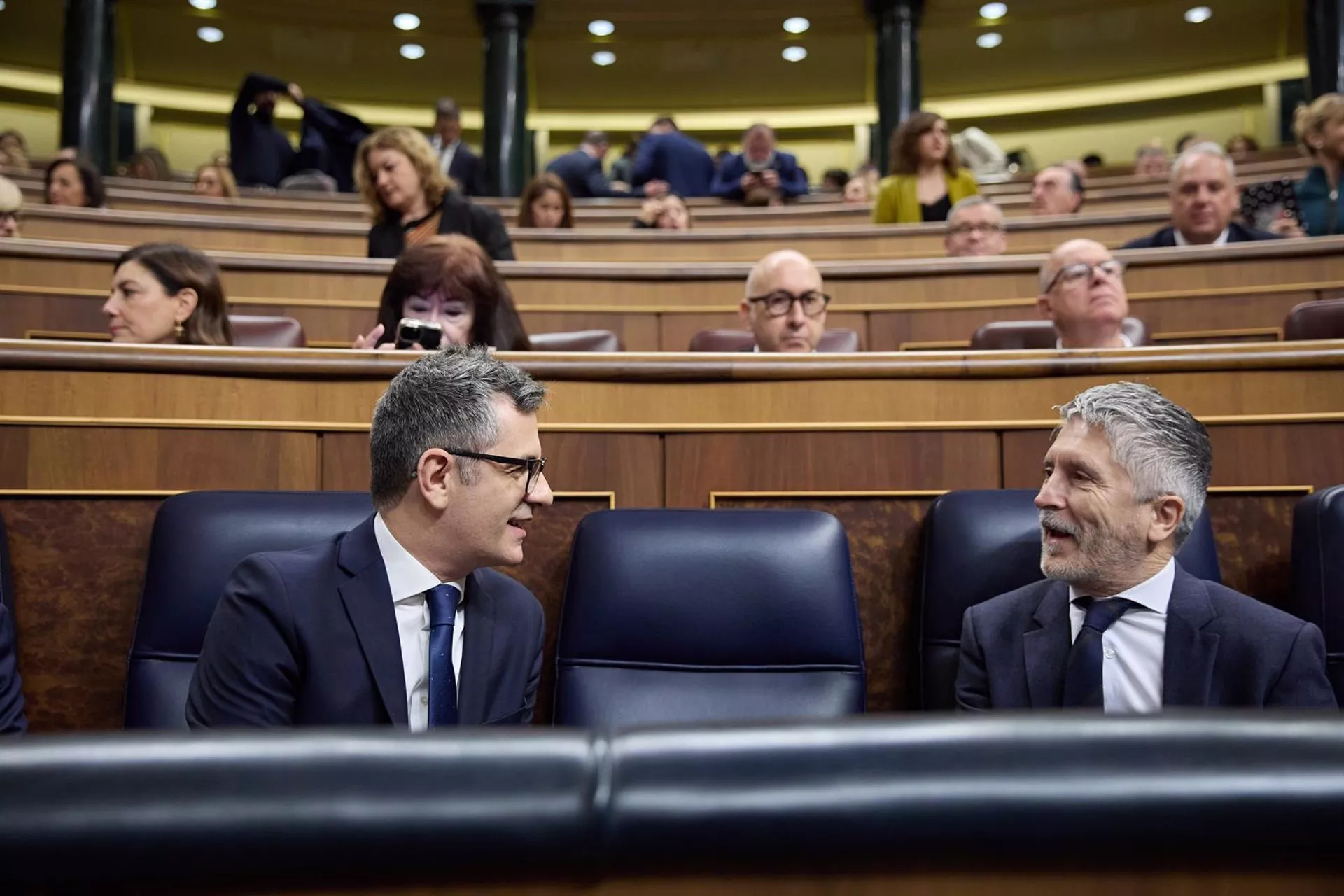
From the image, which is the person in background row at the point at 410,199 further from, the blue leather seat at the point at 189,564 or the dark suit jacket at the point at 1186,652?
the dark suit jacket at the point at 1186,652

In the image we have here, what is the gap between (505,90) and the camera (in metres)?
4.20

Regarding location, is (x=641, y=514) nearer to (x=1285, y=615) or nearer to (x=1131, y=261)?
(x=1285, y=615)

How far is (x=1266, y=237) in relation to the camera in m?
1.80

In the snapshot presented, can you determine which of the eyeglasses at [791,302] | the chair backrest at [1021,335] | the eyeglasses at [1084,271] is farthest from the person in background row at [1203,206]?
the eyeglasses at [791,302]

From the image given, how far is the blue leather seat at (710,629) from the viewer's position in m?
0.79

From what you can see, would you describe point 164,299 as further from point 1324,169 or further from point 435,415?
point 1324,169

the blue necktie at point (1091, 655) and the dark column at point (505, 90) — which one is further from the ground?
the dark column at point (505, 90)

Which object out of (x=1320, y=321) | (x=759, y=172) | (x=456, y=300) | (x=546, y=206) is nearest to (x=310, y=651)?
(x=456, y=300)

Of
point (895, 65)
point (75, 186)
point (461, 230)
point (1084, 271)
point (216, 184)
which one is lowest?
point (1084, 271)

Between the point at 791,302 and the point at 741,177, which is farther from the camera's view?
the point at 741,177

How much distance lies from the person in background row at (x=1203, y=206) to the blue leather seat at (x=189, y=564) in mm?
1484

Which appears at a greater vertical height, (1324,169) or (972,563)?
(1324,169)

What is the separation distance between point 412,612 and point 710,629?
0.21 m

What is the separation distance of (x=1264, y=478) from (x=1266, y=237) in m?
1.03
